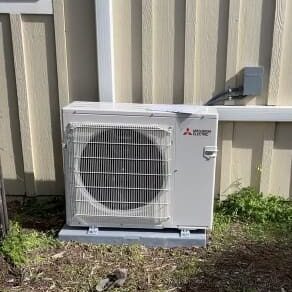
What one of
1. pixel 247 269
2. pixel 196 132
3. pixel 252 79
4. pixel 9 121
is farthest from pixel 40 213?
pixel 252 79

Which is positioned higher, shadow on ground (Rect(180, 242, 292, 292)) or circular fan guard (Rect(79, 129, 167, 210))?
circular fan guard (Rect(79, 129, 167, 210))

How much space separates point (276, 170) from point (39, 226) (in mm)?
1704

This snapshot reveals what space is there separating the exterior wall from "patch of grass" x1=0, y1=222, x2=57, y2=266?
0.57m

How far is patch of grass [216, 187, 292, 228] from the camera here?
3.26 m

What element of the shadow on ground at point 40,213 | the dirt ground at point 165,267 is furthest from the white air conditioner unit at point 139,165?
the shadow on ground at point 40,213

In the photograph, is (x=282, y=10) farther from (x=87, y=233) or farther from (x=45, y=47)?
(x=87, y=233)

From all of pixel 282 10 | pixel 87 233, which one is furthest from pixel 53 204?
pixel 282 10

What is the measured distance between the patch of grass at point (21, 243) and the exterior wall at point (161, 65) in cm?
57

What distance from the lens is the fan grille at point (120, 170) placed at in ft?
9.10

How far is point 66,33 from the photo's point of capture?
3150 millimetres

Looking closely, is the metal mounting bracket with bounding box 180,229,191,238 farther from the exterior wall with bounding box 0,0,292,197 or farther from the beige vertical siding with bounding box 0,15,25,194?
the beige vertical siding with bounding box 0,15,25,194

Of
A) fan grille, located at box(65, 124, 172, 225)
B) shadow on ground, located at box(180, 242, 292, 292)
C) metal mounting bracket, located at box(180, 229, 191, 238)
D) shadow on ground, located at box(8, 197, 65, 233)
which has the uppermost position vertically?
fan grille, located at box(65, 124, 172, 225)

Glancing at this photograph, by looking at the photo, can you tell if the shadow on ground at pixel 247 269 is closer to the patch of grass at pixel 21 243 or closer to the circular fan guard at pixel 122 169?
the circular fan guard at pixel 122 169

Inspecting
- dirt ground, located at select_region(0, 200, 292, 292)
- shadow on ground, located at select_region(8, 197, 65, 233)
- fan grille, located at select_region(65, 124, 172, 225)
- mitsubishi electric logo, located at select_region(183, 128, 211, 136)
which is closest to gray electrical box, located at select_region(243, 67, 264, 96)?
mitsubishi electric logo, located at select_region(183, 128, 211, 136)
